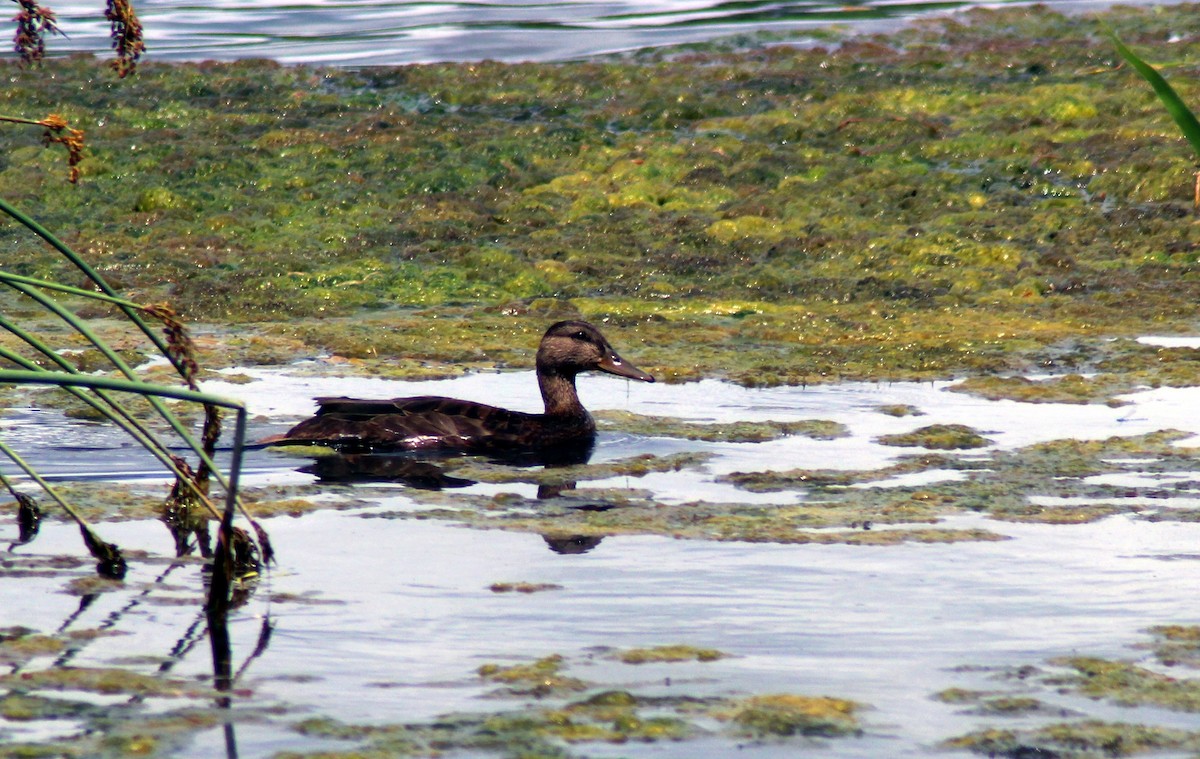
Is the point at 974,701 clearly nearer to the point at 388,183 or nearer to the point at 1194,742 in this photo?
the point at 1194,742

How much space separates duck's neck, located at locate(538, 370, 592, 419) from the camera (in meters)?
9.26

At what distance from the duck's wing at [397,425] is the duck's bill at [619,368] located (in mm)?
970

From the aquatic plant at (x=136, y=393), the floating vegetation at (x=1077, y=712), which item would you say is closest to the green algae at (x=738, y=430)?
the aquatic plant at (x=136, y=393)

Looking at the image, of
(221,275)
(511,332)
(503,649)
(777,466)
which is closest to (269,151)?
(221,275)

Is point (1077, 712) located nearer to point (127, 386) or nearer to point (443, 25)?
point (127, 386)

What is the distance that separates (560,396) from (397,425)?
1.01 meters

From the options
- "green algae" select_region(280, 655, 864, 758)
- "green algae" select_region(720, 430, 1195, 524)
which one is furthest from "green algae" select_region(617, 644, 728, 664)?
"green algae" select_region(720, 430, 1195, 524)

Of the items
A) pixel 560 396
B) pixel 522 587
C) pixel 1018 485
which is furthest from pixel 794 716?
pixel 560 396

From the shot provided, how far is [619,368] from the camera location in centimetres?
960

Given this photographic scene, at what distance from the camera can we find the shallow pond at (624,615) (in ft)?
15.6

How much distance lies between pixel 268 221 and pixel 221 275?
102cm

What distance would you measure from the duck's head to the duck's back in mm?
801

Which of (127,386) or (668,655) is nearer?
(127,386)

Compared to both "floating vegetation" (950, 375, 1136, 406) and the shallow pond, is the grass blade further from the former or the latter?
"floating vegetation" (950, 375, 1136, 406)
